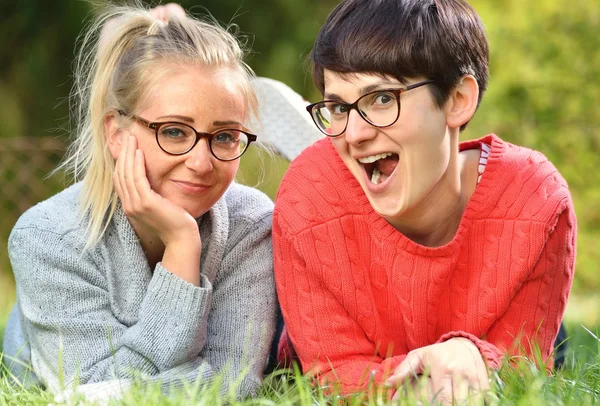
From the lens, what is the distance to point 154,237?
3264 mm

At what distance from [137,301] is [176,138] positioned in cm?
60

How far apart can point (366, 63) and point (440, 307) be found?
0.92 m

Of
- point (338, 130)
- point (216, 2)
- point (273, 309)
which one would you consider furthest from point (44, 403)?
point (216, 2)

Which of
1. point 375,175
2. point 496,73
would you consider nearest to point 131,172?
point 375,175

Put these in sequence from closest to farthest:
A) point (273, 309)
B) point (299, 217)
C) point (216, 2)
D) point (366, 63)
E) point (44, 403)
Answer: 1. point (44, 403)
2. point (366, 63)
3. point (299, 217)
4. point (273, 309)
5. point (216, 2)

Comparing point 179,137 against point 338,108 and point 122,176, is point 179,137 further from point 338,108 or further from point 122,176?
point 338,108

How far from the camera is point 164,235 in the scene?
307cm

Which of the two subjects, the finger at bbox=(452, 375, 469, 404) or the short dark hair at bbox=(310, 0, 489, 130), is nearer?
the finger at bbox=(452, 375, 469, 404)

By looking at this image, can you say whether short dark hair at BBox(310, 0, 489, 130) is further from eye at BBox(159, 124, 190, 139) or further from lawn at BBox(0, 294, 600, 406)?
lawn at BBox(0, 294, 600, 406)

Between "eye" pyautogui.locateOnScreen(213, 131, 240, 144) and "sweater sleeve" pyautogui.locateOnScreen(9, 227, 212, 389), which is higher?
"eye" pyautogui.locateOnScreen(213, 131, 240, 144)

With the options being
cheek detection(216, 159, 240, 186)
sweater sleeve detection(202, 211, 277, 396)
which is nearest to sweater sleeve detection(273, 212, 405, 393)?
sweater sleeve detection(202, 211, 277, 396)

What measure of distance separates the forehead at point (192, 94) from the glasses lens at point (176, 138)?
2.2 inches

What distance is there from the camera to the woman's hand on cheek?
3.00m

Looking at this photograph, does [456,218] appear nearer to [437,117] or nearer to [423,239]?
[423,239]
